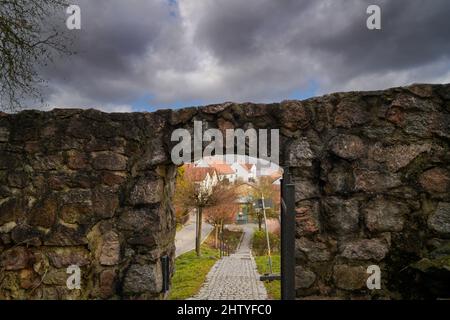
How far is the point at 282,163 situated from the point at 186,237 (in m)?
19.0

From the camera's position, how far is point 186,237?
22.0 m

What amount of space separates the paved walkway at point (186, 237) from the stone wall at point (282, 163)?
1126 cm

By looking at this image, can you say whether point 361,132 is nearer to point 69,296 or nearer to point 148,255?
point 148,255

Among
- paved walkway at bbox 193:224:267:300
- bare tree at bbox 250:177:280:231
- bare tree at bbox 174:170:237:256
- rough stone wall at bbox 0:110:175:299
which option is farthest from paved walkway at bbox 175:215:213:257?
rough stone wall at bbox 0:110:175:299

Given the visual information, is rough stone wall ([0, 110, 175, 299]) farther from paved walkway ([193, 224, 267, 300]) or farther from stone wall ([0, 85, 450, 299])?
paved walkway ([193, 224, 267, 300])

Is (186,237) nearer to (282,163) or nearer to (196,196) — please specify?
(196,196)

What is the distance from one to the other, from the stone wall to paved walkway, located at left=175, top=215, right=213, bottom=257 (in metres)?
11.3

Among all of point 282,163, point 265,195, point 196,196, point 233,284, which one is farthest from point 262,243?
point 282,163

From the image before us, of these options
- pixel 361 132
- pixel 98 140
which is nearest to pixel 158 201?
pixel 98 140

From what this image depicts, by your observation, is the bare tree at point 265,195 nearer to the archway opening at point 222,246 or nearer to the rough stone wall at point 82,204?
the archway opening at point 222,246

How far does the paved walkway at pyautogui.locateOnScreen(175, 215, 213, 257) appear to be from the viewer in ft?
57.9

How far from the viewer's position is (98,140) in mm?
4035

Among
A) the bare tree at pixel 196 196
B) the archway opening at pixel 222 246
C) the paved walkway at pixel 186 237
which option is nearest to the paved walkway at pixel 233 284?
the archway opening at pixel 222 246
